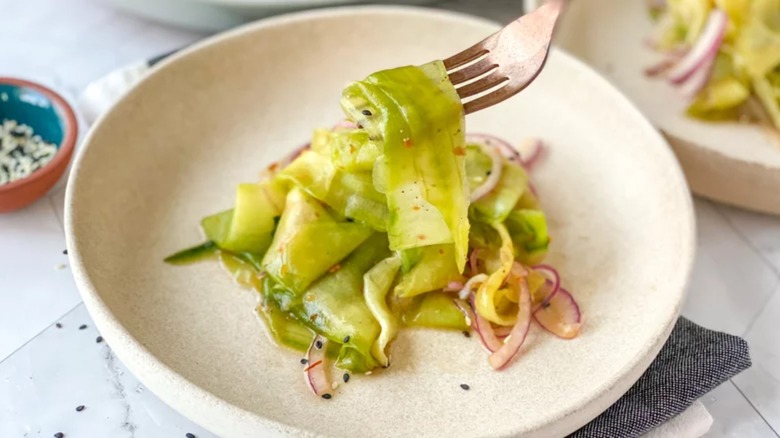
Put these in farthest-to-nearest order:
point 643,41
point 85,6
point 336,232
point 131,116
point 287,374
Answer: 1. point 85,6
2. point 643,41
3. point 131,116
4. point 336,232
5. point 287,374

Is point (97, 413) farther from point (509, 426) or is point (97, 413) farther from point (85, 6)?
point (85, 6)

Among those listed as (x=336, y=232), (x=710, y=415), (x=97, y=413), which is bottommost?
(x=710, y=415)

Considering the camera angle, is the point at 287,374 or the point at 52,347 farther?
the point at 52,347

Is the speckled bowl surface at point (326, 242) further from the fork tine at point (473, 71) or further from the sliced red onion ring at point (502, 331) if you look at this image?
the fork tine at point (473, 71)

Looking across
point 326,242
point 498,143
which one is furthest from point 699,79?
point 326,242

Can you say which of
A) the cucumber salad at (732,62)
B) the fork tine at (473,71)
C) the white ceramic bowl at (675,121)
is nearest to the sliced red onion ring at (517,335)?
the fork tine at (473,71)

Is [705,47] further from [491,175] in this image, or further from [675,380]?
[675,380]

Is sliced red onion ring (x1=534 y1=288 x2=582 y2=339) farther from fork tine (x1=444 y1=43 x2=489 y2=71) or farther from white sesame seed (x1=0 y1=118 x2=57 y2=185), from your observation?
white sesame seed (x1=0 y1=118 x2=57 y2=185)

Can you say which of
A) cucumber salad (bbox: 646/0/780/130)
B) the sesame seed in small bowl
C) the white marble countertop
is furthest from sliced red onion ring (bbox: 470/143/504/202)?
the sesame seed in small bowl

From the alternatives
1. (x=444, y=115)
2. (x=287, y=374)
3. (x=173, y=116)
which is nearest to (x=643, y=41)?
(x=444, y=115)
